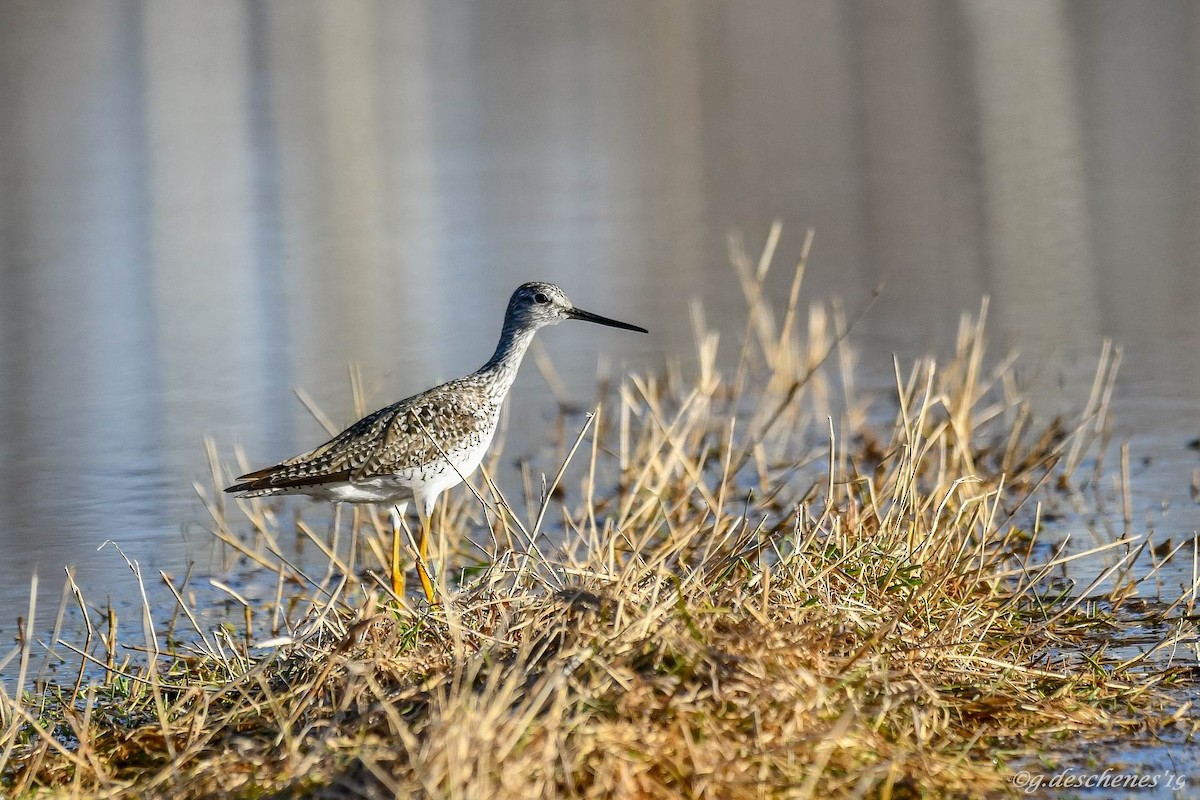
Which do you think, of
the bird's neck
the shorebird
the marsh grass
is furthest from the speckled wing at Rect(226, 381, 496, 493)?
the marsh grass

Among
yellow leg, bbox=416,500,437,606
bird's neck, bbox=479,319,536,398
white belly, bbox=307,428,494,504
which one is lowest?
yellow leg, bbox=416,500,437,606

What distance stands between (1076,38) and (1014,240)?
541 inches

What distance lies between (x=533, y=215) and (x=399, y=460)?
9663mm

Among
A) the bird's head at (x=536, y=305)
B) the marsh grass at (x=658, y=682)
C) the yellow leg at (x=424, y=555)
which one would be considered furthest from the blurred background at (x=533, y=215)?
the marsh grass at (x=658, y=682)

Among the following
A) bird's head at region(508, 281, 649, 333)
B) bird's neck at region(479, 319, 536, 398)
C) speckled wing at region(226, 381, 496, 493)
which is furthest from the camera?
bird's head at region(508, 281, 649, 333)

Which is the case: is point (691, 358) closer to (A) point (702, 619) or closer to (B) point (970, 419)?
(B) point (970, 419)

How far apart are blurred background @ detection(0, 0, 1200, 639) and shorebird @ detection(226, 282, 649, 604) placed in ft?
3.80

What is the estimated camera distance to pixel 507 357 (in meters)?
7.82

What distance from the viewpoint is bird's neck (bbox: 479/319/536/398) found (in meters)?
7.71

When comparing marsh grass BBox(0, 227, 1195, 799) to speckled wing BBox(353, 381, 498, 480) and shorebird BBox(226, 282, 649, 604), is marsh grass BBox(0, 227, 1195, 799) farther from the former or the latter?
speckled wing BBox(353, 381, 498, 480)

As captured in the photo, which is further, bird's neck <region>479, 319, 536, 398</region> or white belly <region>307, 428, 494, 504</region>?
bird's neck <region>479, 319, 536, 398</region>

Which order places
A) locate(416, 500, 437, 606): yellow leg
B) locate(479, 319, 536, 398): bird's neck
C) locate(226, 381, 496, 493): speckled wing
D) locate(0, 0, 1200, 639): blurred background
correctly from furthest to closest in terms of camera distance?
locate(0, 0, 1200, 639): blurred background → locate(479, 319, 536, 398): bird's neck → locate(226, 381, 496, 493): speckled wing → locate(416, 500, 437, 606): yellow leg

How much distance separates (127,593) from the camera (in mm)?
7418

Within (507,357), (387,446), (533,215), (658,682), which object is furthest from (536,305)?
(533,215)
